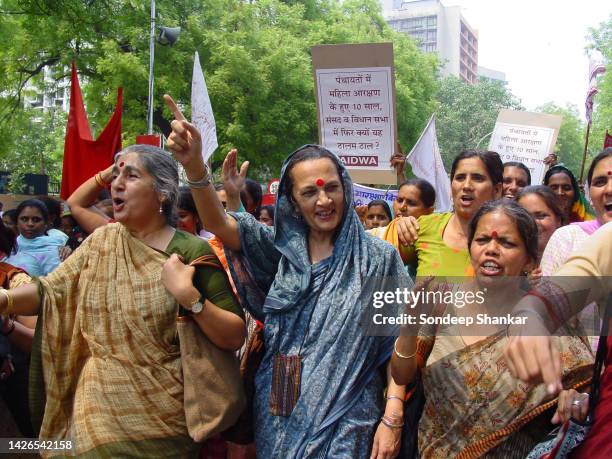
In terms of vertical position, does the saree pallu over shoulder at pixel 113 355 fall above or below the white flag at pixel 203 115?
below

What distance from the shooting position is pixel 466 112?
39375 mm

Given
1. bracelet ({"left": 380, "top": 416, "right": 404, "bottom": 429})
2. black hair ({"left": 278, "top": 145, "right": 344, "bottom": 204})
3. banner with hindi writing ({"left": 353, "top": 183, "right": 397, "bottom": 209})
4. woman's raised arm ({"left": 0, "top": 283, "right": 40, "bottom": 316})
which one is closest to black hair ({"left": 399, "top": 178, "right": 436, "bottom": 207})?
black hair ({"left": 278, "top": 145, "right": 344, "bottom": 204})

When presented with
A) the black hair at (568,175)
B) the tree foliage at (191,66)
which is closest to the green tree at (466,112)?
the tree foliage at (191,66)

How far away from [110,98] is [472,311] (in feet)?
49.2

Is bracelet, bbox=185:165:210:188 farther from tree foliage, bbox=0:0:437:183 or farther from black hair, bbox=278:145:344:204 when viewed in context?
tree foliage, bbox=0:0:437:183

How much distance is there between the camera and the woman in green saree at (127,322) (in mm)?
2242

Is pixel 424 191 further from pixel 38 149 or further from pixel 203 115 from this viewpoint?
pixel 38 149

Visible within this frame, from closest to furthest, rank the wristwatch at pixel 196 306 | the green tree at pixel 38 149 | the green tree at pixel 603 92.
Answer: the wristwatch at pixel 196 306 → the green tree at pixel 603 92 → the green tree at pixel 38 149

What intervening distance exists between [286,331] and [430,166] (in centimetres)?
430

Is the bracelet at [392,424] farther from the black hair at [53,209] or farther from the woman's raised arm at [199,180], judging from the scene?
the black hair at [53,209]

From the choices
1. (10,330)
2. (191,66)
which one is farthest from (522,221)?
(191,66)

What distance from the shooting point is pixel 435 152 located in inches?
261

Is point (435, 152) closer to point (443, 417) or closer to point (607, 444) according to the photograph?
point (443, 417)

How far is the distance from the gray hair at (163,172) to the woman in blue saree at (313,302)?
12 centimetres
